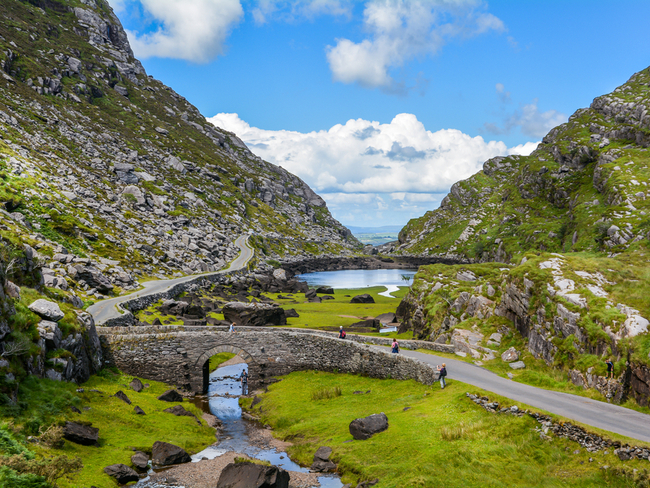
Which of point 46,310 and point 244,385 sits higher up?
point 46,310

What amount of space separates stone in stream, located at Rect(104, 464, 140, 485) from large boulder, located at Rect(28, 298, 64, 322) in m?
15.2

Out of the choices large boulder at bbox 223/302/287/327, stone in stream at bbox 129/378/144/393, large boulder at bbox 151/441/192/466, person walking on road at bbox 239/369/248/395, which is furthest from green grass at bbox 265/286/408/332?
large boulder at bbox 151/441/192/466

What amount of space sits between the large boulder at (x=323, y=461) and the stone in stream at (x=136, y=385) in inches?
829

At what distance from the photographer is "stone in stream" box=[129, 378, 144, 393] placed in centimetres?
3888

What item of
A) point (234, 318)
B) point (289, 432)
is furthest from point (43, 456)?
point (234, 318)

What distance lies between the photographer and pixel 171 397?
38.5 meters

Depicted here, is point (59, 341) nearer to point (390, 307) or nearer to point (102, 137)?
point (390, 307)

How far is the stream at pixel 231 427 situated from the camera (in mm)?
28188

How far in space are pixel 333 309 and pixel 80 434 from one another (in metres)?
72.6

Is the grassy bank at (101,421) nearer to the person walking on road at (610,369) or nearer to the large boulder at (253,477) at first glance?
the large boulder at (253,477)

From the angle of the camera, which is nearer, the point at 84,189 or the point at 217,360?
the point at 217,360

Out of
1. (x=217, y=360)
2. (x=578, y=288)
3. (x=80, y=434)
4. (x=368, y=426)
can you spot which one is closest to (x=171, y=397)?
(x=80, y=434)

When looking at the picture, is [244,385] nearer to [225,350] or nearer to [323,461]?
[225,350]

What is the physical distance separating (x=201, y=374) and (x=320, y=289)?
270ft
